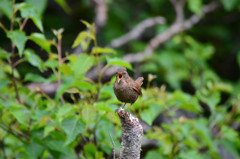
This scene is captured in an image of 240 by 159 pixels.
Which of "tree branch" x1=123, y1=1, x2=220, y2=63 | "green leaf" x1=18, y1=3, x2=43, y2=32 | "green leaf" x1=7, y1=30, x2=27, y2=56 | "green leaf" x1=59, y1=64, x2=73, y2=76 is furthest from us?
"tree branch" x1=123, y1=1, x2=220, y2=63

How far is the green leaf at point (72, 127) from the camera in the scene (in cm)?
290

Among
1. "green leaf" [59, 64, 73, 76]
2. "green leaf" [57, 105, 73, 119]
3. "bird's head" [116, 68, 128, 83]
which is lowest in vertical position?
"green leaf" [57, 105, 73, 119]

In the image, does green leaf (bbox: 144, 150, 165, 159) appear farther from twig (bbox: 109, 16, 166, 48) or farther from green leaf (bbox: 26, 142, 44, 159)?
twig (bbox: 109, 16, 166, 48)

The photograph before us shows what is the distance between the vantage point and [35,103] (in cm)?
341

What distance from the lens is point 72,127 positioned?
293 cm

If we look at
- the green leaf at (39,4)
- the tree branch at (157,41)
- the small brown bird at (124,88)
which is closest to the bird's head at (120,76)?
the small brown bird at (124,88)

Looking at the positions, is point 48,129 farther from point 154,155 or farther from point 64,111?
point 154,155

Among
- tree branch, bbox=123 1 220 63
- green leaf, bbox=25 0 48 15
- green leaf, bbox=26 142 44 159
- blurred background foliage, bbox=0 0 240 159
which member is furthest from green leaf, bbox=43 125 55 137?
tree branch, bbox=123 1 220 63

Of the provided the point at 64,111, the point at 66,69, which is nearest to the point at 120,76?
the point at 64,111

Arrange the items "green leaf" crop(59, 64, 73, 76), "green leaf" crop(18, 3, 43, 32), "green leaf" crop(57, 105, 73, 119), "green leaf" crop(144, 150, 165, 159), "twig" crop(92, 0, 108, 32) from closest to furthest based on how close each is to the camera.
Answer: "green leaf" crop(57, 105, 73, 119), "green leaf" crop(18, 3, 43, 32), "green leaf" crop(59, 64, 73, 76), "green leaf" crop(144, 150, 165, 159), "twig" crop(92, 0, 108, 32)

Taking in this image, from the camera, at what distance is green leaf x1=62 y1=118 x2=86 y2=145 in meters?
2.90

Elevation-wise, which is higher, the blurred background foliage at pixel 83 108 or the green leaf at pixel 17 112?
the blurred background foliage at pixel 83 108

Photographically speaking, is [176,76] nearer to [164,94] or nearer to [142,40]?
[142,40]

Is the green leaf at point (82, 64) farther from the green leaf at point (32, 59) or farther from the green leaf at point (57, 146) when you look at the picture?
the green leaf at point (57, 146)
